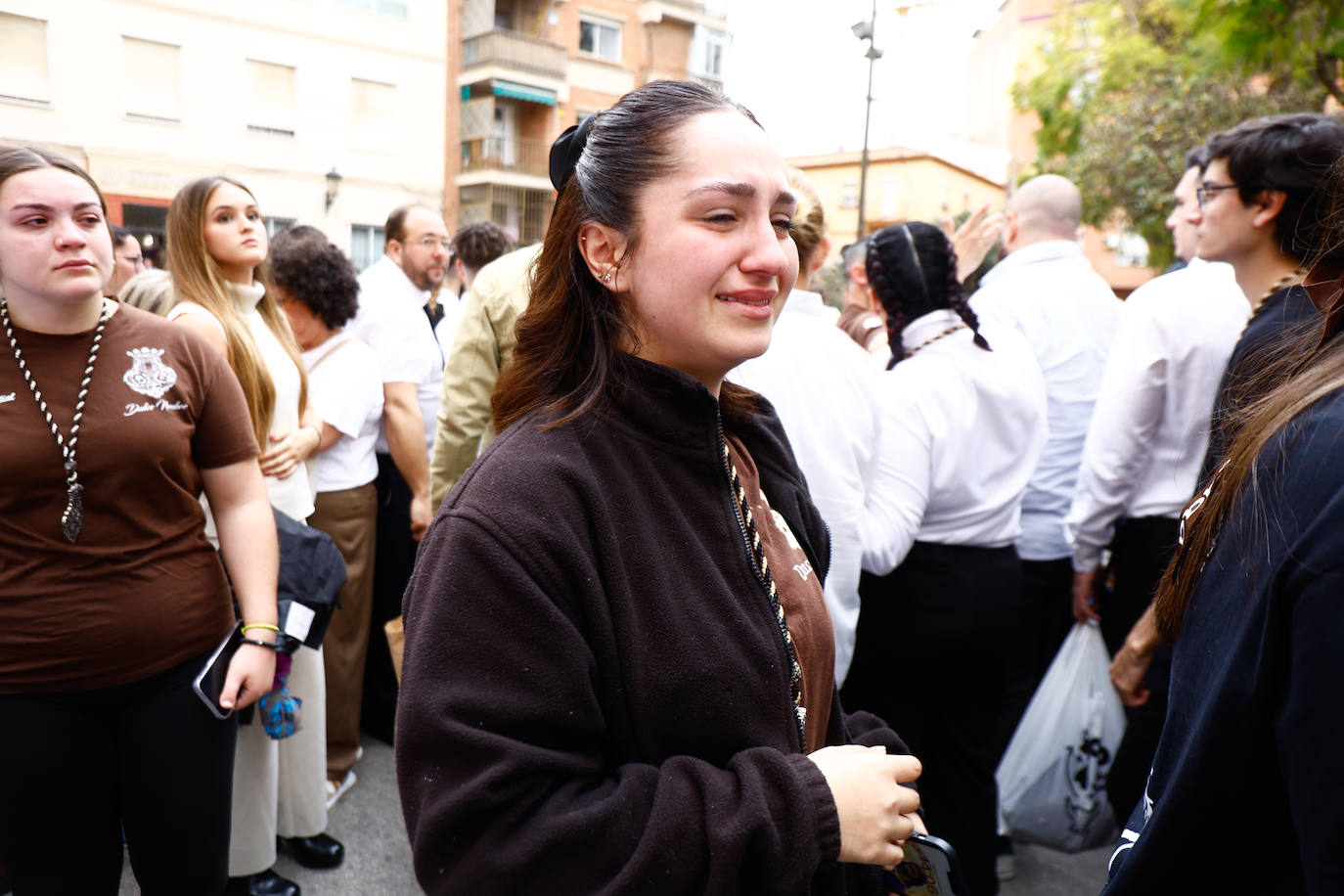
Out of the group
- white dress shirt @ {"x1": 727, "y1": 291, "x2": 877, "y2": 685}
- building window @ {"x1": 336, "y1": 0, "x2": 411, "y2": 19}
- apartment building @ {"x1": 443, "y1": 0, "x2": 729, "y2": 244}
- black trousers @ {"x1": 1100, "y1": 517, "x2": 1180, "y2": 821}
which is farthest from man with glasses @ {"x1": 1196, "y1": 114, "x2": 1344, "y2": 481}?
apartment building @ {"x1": 443, "y1": 0, "x2": 729, "y2": 244}

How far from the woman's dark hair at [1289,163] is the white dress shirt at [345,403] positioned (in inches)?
123

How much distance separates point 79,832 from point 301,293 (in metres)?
2.25

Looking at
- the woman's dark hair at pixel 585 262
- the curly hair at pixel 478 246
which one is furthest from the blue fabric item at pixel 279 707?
the curly hair at pixel 478 246

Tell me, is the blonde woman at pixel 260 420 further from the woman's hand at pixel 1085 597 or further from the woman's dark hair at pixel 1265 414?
the woman's hand at pixel 1085 597

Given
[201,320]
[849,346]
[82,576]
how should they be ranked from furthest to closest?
[201,320] < [849,346] < [82,576]

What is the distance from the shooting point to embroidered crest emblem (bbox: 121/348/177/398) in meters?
2.24

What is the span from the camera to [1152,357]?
3.12 m

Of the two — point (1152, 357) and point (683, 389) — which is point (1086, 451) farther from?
point (683, 389)

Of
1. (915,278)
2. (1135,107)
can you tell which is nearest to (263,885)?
(915,278)

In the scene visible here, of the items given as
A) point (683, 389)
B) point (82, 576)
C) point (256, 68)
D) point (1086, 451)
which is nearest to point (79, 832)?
point (82, 576)

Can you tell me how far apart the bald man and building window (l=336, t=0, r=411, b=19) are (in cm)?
1985

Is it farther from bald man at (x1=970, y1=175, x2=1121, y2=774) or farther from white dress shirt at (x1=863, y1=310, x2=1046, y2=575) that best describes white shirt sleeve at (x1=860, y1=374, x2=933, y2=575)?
bald man at (x1=970, y1=175, x2=1121, y2=774)

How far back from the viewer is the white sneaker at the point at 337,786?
3.81 metres

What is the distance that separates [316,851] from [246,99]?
62.7 feet
